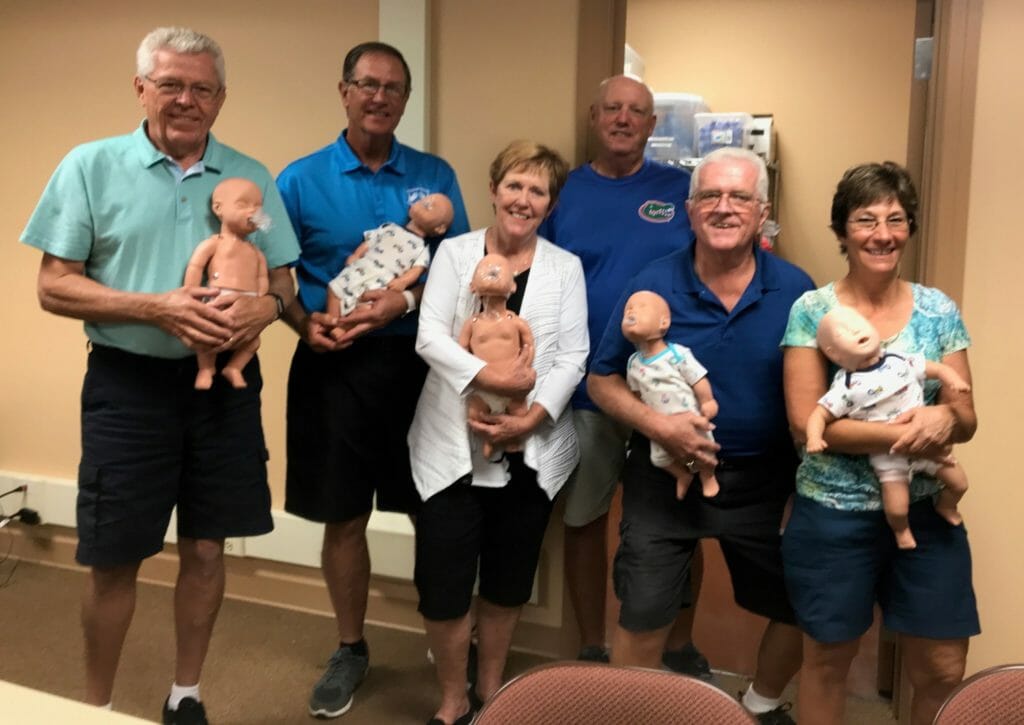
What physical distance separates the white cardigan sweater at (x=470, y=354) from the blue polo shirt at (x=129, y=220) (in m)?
0.53

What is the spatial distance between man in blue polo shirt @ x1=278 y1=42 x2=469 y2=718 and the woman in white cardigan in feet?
0.65

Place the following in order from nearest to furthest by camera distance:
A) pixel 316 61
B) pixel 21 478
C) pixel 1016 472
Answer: pixel 1016 472 → pixel 316 61 → pixel 21 478

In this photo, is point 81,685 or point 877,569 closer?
point 877,569

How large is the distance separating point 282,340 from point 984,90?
86.1 inches

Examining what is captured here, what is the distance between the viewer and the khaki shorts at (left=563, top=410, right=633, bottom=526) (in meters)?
2.24

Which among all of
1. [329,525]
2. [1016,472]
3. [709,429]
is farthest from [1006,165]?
[329,525]

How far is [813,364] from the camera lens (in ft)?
5.34

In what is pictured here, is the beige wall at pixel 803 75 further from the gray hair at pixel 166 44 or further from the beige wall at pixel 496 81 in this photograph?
the gray hair at pixel 166 44

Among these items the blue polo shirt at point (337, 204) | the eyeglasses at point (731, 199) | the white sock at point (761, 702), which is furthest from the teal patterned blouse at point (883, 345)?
the blue polo shirt at point (337, 204)

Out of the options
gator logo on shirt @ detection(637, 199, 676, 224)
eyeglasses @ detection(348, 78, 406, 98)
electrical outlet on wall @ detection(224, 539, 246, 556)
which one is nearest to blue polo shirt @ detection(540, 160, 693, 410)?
gator logo on shirt @ detection(637, 199, 676, 224)

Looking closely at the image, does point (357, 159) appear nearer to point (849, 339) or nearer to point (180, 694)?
point (849, 339)

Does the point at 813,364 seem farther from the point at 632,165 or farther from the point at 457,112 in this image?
the point at 457,112

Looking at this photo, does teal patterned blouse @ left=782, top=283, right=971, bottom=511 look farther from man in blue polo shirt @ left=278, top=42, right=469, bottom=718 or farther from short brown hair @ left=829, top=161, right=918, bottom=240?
man in blue polo shirt @ left=278, top=42, right=469, bottom=718

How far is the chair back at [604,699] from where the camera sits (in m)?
1.11
